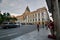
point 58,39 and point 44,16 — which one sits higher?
point 44,16

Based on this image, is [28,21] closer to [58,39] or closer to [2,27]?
[2,27]

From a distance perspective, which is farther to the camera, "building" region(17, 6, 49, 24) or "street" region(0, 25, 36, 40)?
"building" region(17, 6, 49, 24)

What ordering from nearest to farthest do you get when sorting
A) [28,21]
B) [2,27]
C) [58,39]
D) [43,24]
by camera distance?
[58,39] < [28,21] < [43,24] < [2,27]

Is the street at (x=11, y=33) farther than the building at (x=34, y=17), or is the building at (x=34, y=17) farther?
the building at (x=34, y=17)

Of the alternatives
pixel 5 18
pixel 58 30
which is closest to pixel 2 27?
pixel 5 18

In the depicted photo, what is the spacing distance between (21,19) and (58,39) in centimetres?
1801

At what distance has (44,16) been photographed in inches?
1235

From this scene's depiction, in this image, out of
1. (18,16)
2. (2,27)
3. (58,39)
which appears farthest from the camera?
(2,27)

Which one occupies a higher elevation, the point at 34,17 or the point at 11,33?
the point at 34,17

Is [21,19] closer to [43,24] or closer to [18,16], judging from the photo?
[18,16]

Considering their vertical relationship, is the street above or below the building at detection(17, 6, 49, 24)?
below

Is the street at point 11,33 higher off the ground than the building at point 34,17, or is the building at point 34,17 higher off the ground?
the building at point 34,17

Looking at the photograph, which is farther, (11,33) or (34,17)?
(34,17)

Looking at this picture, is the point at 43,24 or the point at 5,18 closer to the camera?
the point at 43,24
